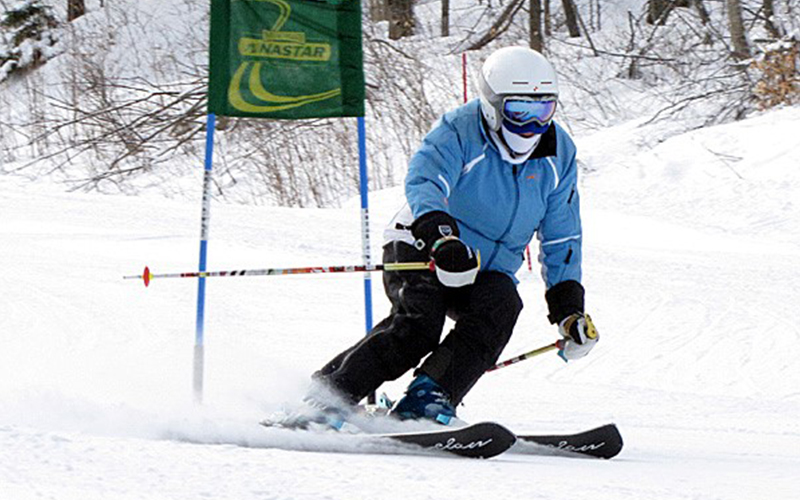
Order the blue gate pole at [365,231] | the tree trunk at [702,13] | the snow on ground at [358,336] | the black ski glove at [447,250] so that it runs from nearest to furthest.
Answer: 1. the snow on ground at [358,336]
2. the black ski glove at [447,250]
3. the blue gate pole at [365,231]
4. the tree trunk at [702,13]

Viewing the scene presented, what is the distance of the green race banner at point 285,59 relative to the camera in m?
4.70

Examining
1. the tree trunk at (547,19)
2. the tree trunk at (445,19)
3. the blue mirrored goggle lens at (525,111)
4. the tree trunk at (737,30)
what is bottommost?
the blue mirrored goggle lens at (525,111)

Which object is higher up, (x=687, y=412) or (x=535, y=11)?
(x=535, y=11)

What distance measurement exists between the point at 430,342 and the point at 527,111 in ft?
2.58

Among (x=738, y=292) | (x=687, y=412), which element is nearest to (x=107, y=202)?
(x=738, y=292)

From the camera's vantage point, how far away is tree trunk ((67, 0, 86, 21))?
18516mm

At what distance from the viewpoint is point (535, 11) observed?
50.0 ft

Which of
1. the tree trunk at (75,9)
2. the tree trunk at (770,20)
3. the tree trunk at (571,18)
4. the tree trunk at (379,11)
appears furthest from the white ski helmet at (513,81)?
the tree trunk at (75,9)

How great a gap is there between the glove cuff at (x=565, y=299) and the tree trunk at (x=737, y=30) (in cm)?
1009

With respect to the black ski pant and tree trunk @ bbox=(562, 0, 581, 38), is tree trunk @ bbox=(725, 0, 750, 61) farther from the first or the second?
the black ski pant

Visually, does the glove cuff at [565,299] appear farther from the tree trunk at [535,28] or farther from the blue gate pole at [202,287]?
the tree trunk at [535,28]

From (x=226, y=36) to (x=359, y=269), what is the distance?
1.16 m

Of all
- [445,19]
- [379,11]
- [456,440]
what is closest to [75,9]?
[379,11]

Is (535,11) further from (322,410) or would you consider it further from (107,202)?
(322,410)
